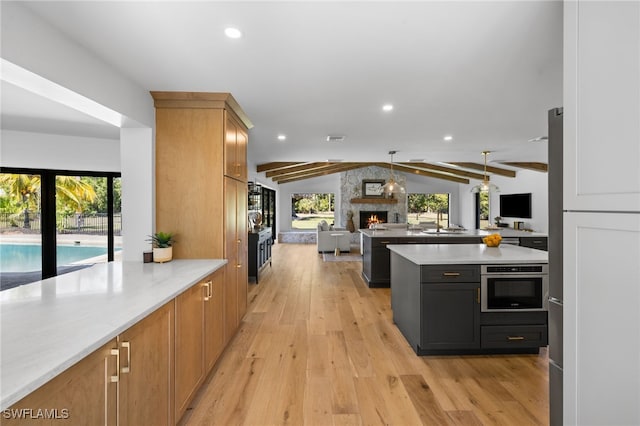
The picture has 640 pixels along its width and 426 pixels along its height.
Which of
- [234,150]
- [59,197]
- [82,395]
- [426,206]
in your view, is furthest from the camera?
[426,206]

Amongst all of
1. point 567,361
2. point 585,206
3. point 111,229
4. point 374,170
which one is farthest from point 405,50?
point 374,170

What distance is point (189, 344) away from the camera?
2.06 metres

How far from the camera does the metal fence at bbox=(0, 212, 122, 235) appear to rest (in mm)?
4217

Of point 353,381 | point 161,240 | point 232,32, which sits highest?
point 232,32

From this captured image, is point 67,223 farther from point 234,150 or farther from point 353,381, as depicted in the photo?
point 353,381

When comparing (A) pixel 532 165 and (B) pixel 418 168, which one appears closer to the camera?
(A) pixel 532 165

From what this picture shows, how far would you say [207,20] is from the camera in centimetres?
176

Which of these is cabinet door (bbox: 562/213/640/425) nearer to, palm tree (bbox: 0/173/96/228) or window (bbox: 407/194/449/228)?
palm tree (bbox: 0/173/96/228)

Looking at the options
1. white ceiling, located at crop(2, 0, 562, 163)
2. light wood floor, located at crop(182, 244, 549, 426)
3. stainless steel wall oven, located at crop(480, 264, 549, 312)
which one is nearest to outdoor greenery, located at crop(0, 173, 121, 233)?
white ceiling, located at crop(2, 0, 562, 163)

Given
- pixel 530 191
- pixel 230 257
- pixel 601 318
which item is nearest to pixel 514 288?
pixel 601 318

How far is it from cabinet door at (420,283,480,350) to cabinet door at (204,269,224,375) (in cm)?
175

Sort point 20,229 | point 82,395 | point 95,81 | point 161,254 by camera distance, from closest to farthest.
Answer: point 82,395 < point 95,81 < point 161,254 < point 20,229

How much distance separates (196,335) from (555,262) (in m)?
2.15
